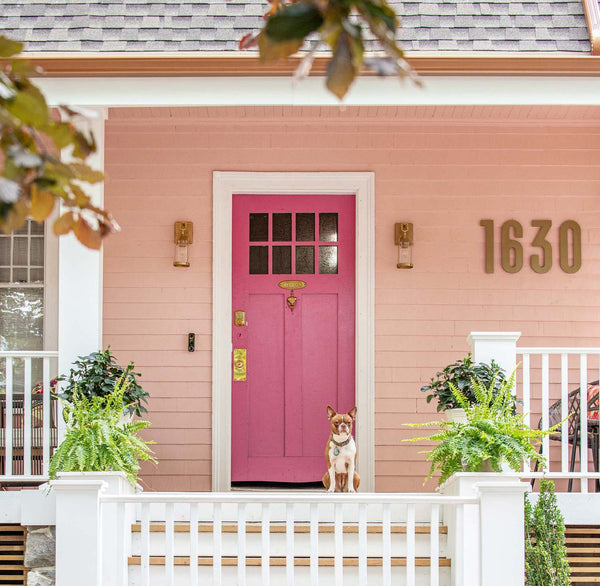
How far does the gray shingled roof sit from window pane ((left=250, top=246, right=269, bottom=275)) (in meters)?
1.87

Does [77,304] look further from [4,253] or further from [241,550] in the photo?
[241,550]

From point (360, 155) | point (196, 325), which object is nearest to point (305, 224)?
point (360, 155)

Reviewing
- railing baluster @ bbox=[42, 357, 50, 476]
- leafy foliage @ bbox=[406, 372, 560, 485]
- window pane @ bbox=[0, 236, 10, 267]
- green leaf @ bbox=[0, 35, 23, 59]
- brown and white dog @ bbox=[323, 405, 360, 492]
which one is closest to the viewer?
green leaf @ bbox=[0, 35, 23, 59]

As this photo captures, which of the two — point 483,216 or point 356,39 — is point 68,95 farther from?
point 356,39

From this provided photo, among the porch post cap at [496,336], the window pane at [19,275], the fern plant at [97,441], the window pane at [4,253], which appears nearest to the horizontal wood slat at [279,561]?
the fern plant at [97,441]

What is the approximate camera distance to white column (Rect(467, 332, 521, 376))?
544 cm

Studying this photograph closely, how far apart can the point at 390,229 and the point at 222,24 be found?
2.04 m

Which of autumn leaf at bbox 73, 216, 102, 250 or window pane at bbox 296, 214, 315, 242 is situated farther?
window pane at bbox 296, 214, 315, 242

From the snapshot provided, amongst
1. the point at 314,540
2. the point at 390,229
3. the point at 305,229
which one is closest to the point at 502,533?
the point at 314,540

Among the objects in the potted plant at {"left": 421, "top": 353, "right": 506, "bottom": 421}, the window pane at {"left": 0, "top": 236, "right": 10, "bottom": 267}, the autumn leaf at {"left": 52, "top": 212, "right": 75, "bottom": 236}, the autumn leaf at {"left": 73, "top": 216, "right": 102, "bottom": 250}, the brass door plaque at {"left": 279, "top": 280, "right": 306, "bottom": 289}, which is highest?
the window pane at {"left": 0, "top": 236, "right": 10, "bottom": 267}

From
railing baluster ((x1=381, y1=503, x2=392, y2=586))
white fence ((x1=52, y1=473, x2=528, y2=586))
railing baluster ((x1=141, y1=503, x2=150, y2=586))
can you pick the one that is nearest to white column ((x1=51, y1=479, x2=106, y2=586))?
white fence ((x1=52, y1=473, x2=528, y2=586))

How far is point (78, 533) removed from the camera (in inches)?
174

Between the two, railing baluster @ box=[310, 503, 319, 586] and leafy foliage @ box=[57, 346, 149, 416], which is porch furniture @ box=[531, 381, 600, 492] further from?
leafy foliage @ box=[57, 346, 149, 416]

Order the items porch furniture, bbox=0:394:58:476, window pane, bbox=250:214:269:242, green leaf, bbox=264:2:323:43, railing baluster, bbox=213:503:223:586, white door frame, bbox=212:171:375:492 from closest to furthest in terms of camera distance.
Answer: green leaf, bbox=264:2:323:43
railing baluster, bbox=213:503:223:586
porch furniture, bbox=0:394:58:476
white door frame, bbox=212:171:375:492
window pane, bbox=250:214:269:242
